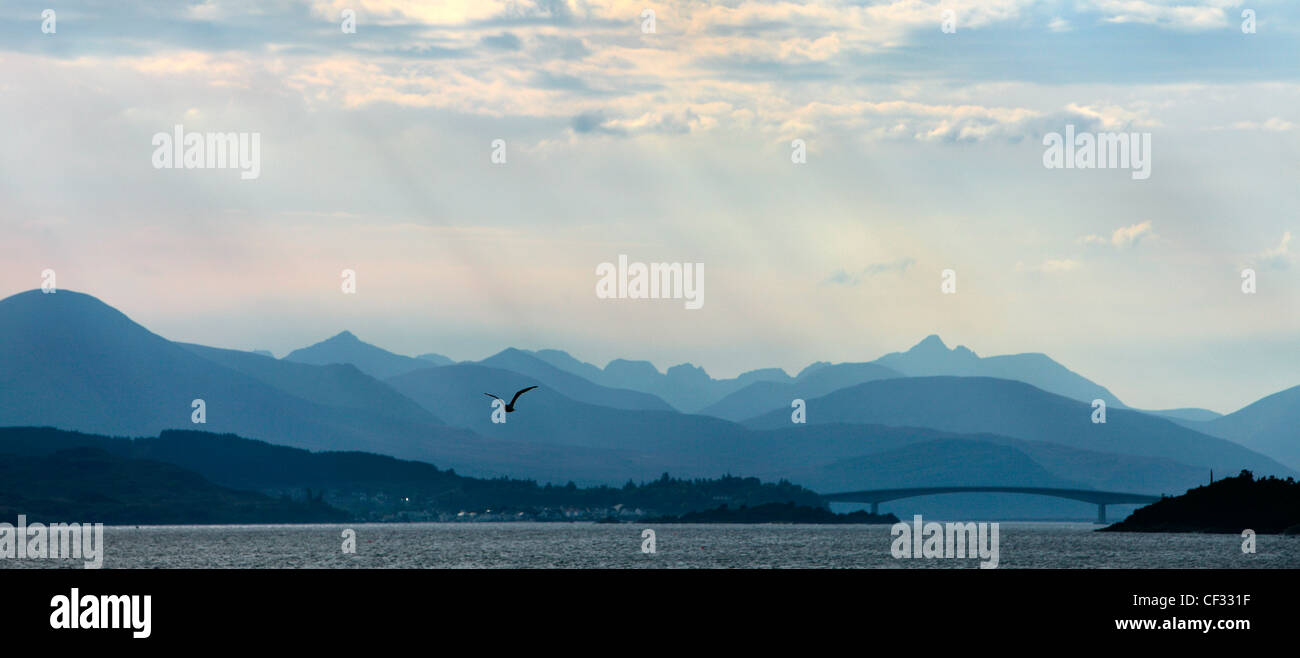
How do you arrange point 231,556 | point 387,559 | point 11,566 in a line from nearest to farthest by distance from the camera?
point 11,566 < point 387,559 < point 231,556

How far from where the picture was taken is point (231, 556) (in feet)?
632

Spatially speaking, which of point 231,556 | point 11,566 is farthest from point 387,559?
point 11,566
